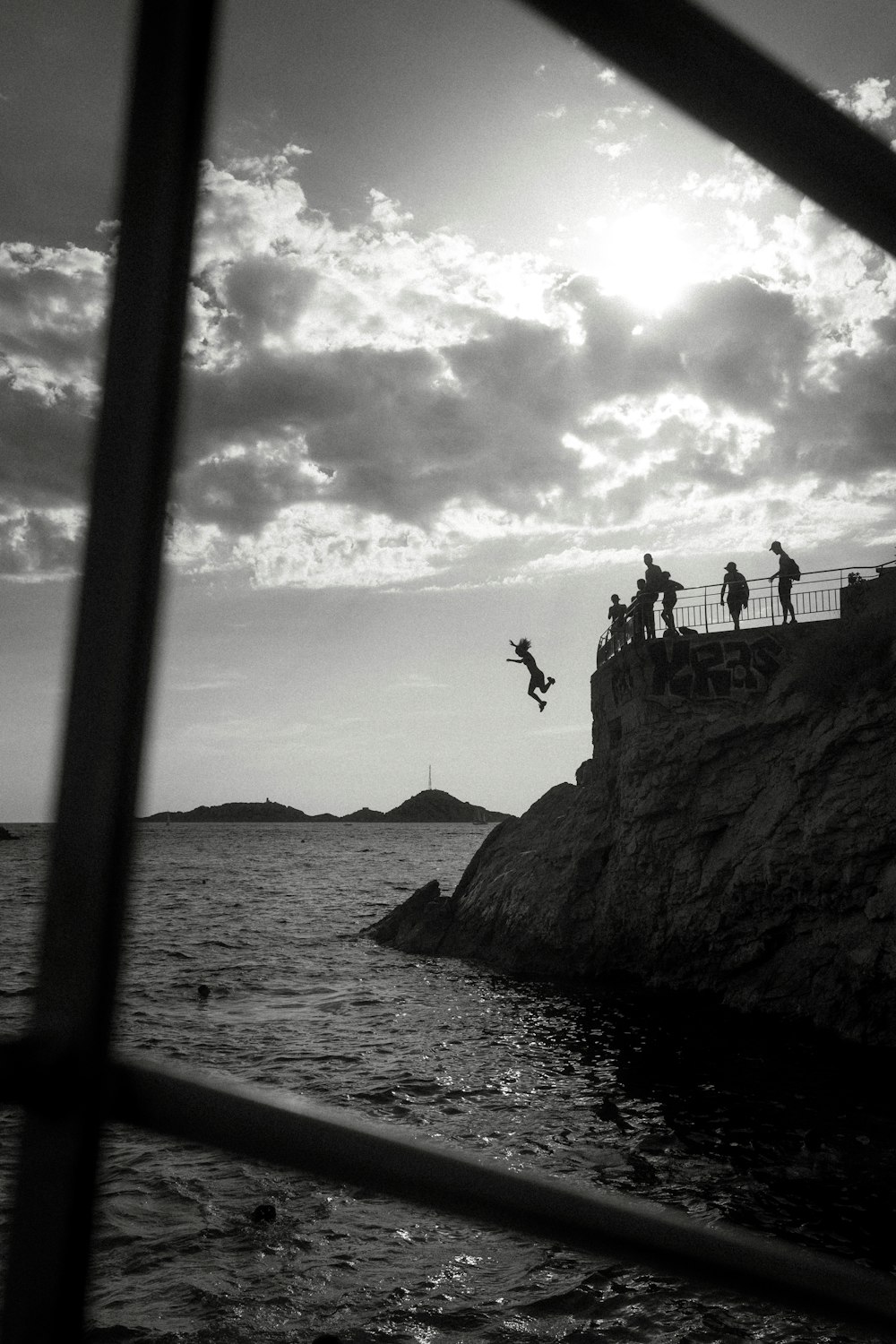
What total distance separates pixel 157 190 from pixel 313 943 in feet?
100

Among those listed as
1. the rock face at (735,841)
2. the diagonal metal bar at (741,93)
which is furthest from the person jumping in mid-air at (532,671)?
the diagonal metal bar at (741,93)

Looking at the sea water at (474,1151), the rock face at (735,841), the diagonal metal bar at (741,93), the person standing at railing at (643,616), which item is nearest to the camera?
the diagonal metal bar at (741,93)

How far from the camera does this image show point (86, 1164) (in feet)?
2.45

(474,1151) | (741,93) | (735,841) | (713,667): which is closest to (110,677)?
(741,93)

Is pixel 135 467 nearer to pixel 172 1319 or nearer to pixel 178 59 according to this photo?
pixel 178 59

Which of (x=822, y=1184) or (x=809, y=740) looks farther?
(x=809, y=740)

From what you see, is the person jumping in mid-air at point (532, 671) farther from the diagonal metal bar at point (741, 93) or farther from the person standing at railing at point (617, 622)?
the diagonal metal bar at point (741, 93)

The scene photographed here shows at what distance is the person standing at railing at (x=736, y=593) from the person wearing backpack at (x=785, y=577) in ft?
2.15

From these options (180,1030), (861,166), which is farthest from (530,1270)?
→ (180,1030)

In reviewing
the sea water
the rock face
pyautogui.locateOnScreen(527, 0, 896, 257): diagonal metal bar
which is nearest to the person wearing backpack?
the rock face

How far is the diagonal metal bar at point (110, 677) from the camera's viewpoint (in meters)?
0.74

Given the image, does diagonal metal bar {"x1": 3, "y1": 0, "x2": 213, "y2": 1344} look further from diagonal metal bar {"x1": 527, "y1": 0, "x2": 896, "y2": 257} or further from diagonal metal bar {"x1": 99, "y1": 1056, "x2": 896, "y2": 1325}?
diagonal metal bar {"x1": 527, "y1": 0, "x2": 896, "y2": 257}

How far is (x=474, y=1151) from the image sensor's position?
409 inches

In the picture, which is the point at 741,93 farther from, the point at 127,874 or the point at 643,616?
the point at 643,616
